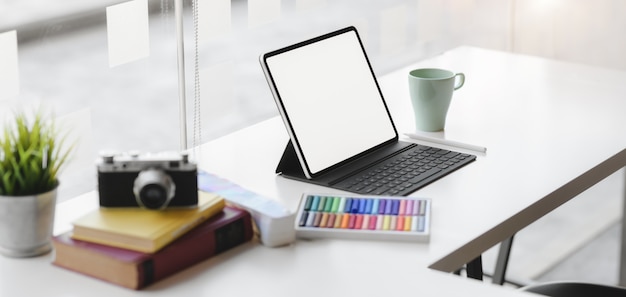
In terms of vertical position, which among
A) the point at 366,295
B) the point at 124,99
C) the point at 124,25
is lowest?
the point at 366,295

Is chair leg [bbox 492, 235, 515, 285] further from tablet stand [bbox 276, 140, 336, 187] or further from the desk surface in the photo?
tablet stand [bbox 276, 140, 336, 187]

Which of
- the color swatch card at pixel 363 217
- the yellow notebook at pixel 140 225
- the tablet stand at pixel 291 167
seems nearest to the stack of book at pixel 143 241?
the yellow notebook at pixel 140 225

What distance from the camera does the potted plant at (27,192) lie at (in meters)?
1.21

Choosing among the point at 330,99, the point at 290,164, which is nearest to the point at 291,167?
the point at 290,164

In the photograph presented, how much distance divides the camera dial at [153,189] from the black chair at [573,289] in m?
0.71

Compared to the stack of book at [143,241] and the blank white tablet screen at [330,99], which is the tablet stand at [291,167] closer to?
the blank white tablet screen at [330,99]

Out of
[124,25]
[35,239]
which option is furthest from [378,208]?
[124,25]

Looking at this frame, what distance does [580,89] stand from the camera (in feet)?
6.66

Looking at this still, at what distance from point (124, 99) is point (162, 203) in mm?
798

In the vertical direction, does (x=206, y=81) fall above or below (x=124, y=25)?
below

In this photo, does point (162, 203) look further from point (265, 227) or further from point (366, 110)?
point (366, 110)

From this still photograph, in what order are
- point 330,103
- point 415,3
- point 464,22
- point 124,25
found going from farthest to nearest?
1. point 464,22
2. point 415,3
3. point 124,25
4. point 330,103

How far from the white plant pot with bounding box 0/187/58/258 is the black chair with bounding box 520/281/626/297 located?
84 centimetres

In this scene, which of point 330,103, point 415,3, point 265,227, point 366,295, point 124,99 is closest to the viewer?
point 366,295
